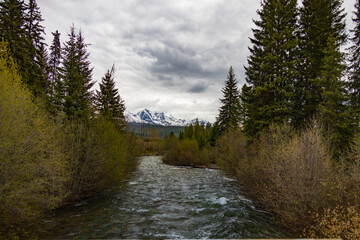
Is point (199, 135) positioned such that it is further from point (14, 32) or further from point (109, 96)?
point (14, 32)

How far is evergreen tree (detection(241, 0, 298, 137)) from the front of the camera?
53.0 ft

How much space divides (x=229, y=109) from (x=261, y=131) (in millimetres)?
19996

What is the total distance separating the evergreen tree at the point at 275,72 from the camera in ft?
53.0

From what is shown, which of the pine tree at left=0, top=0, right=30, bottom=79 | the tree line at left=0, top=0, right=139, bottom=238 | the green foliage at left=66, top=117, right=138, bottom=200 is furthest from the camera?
the pine tree at left=0, top=0, right=30, bottom=79

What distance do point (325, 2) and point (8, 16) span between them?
29867 millimetres

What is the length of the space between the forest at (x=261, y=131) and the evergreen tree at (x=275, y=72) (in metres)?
0.09

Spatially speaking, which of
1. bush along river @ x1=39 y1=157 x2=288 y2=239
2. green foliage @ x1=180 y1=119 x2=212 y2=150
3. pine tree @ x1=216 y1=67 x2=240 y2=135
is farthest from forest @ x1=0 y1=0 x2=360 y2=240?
green foliage @ x1=180 y1=119 x2=212 y2=150

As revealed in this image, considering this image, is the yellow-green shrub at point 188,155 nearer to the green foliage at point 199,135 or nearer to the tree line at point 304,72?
the green foliage at point 199,135

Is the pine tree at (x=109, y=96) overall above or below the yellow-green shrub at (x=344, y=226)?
above

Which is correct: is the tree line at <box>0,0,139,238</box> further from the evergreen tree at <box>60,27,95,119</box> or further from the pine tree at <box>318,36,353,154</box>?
the pine tree at <box>318,36,353,154</box>

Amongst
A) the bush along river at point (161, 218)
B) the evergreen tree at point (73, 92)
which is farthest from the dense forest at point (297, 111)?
the evergreen tree at point (73, 92)

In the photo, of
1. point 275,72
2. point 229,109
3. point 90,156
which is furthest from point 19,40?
point 229,109

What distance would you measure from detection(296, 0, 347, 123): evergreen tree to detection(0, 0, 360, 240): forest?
0.35ft

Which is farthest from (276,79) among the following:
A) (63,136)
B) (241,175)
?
(63,136)
